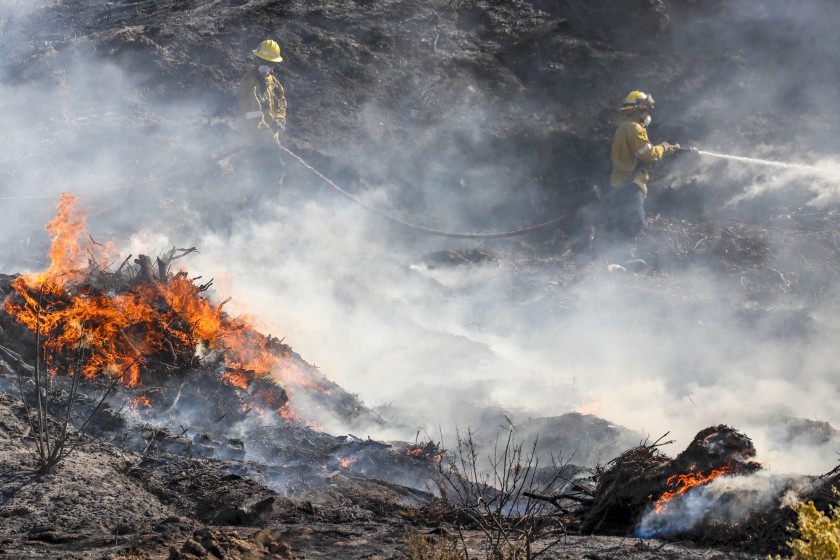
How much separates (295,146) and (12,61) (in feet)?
17.2

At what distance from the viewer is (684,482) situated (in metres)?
4.64

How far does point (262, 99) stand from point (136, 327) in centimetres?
524

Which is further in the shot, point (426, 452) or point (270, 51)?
point (270, 51)

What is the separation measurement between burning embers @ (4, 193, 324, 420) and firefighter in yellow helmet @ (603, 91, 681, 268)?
6.00m

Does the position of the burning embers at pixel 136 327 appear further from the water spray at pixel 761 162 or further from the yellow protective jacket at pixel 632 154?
the water spray at pixel 761 162

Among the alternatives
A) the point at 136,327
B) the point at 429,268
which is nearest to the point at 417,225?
the point at 429,268

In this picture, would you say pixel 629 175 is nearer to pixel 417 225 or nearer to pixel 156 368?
pixel 417 225

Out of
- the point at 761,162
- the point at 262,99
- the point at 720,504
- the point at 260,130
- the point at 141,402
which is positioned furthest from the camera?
the point at 761,162

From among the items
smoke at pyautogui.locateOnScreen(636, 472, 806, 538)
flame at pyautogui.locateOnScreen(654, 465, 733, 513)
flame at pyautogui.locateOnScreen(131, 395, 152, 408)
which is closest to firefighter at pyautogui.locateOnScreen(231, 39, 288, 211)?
flame at pyautogui.locateOnScreen(131, 395, 152, 408)

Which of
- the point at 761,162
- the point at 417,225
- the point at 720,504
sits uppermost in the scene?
the point at 761,162

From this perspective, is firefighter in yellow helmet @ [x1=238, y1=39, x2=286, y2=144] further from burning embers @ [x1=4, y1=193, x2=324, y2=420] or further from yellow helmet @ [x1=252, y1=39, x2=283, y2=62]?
burning embers @ [x1=4, y1=193, x2=324, y2=420]

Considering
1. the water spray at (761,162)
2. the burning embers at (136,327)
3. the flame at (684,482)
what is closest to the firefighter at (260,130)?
the burning embers at (136,327)

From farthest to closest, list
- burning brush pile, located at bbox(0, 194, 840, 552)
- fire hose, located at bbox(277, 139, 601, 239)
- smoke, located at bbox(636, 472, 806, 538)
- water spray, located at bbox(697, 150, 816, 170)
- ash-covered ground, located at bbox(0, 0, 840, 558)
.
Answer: water spray, located at bbox(697, 150, 816, 170) < fire hose, located at bbox(277, 139, 601, 239) < ash-covered ground, located at bbox(0, 0, 840, 558) < burning brush pile, located at bbox(0, 194, 840, 552) < smoke, located at bbox(636, 472, 806, 538)

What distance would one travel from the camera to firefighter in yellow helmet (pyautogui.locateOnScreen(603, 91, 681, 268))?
36.9ft
